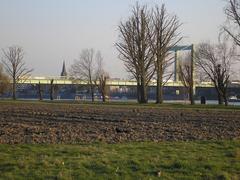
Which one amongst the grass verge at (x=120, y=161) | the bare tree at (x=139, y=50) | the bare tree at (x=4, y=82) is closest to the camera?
the grass verge at (x=120, y=161)

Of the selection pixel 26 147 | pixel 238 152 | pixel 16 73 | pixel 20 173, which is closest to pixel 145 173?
pixel 20 173

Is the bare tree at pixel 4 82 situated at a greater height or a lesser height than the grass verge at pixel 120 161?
greater

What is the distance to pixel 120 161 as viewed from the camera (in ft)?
35.5

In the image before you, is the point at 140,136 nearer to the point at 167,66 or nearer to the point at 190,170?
the point at 190,170

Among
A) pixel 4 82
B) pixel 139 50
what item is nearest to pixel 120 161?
pixel 139 50

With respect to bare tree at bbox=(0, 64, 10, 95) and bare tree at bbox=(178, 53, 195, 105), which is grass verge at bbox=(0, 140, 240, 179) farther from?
bare tree at bbox=(0, 64, 10, 95)

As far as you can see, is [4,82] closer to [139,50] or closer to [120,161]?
[139,50]

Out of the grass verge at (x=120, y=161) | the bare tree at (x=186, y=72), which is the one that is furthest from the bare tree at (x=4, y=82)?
the grass verge at (x=120, y=161)

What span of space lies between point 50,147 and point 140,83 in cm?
5982

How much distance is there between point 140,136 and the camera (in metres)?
16.4

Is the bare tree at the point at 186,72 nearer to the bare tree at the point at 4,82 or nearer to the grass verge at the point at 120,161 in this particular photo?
the bare tree at the point at 4,82

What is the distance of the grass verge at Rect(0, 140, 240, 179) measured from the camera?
31.6 feet

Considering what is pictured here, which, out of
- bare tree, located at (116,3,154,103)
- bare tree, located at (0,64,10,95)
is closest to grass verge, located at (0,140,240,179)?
bare tree, located at (116,3,154,103)

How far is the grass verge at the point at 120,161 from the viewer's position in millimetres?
9617
